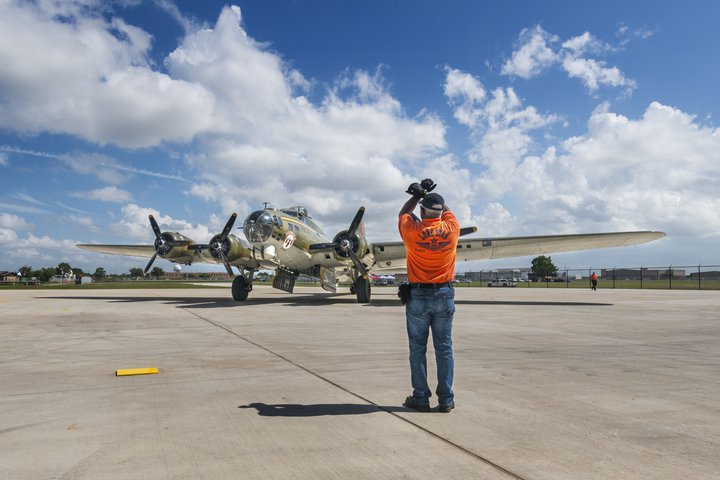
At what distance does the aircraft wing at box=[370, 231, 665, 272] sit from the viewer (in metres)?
21.8

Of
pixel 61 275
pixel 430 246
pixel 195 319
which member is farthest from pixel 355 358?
pixel 61 275

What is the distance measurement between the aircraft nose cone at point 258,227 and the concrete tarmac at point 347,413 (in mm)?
11191

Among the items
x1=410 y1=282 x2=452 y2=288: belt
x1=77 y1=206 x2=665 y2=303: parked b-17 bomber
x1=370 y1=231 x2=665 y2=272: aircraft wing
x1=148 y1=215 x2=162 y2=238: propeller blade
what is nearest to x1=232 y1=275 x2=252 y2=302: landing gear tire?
x1=77 y1=206 x2=665 y2=303: parked b-17 bomber

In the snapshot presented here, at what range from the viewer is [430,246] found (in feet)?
15.2

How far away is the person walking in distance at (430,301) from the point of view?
4438 mm

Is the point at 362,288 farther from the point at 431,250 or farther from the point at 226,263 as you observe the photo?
the point at 431,250

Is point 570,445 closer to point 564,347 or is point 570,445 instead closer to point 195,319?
point 564,347

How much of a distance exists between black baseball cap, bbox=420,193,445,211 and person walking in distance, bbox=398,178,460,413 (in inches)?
1.9

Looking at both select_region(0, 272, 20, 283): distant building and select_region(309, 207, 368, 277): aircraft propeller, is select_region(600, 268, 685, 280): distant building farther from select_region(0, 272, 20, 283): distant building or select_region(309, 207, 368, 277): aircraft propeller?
select_region(0, 272, 20, 283): distant building

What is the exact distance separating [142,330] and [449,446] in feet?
31.9

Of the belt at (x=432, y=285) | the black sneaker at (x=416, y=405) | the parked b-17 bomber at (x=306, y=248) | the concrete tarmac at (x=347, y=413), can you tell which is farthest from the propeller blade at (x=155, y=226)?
the black sneaker at (x=416, y=405)

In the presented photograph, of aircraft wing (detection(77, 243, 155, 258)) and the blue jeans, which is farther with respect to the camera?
aircraft wing (detection(77, 243, 155, 258))

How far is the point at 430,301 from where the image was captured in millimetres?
4543

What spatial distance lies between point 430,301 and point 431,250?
0.50m
